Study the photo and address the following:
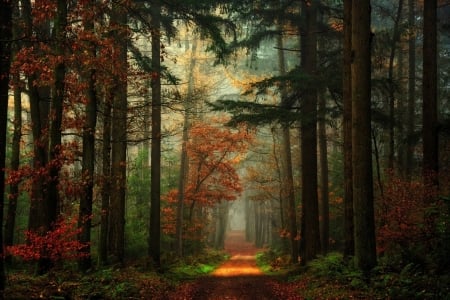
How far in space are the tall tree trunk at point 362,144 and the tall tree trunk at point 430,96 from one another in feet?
13.2

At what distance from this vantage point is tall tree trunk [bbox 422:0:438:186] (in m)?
13.8

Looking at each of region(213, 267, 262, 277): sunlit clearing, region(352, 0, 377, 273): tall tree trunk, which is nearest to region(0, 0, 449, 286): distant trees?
region(352, 0, 377, 273): tall tree trunk

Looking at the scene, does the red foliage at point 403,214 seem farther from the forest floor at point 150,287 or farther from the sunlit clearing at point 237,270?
the sunlit clearing at point 237,270

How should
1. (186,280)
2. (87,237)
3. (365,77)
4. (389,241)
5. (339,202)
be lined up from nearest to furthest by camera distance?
1. (365,77)
2. (87,237)
3. (389,241)
4. (186,280)
5. (339,202)

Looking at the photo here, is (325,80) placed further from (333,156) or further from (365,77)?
(333,156)

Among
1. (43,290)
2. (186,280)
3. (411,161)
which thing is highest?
(411,161)

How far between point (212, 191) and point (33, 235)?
1916cm

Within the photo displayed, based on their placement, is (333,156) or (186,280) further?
(333,156)

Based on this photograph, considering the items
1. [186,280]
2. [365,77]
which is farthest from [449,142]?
[186,280]

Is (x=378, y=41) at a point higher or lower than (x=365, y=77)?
higher

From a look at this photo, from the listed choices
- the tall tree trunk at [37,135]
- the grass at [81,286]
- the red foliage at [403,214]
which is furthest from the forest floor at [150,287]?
the red foliage at [403,214]

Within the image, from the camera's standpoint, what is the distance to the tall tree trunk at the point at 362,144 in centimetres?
1046

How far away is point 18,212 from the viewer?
61.0ft

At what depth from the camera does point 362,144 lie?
10.5 metres
